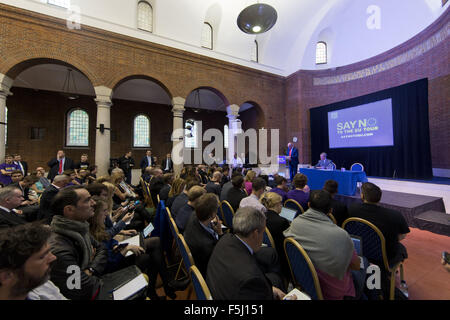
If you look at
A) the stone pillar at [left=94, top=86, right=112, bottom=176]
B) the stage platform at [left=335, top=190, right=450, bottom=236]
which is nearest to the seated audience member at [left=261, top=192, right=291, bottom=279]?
the stage platform at [left=335, top=190, right=450, bottom=236]

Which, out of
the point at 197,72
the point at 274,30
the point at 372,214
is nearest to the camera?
the point at 372,214

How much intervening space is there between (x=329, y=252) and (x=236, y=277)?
75 centimetres

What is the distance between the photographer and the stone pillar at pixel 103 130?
21.4 ft

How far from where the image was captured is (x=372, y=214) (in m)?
1.84

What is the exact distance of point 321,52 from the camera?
10.1 meters

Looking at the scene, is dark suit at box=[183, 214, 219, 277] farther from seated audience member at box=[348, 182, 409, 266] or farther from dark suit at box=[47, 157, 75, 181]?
dark suit at box=[47, 157, 75, 181]

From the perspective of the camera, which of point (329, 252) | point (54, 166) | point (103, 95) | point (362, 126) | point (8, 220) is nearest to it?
point (329, 252)

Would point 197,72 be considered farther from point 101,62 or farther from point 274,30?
point 274,30

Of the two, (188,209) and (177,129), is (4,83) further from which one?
(188,209)

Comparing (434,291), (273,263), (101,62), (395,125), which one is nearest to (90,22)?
(101,62)

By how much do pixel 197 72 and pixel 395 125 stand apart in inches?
315

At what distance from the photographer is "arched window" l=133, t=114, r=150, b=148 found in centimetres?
1101

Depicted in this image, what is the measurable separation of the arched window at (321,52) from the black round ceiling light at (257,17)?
739 centimetres

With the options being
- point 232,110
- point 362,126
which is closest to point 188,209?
point 232,110
